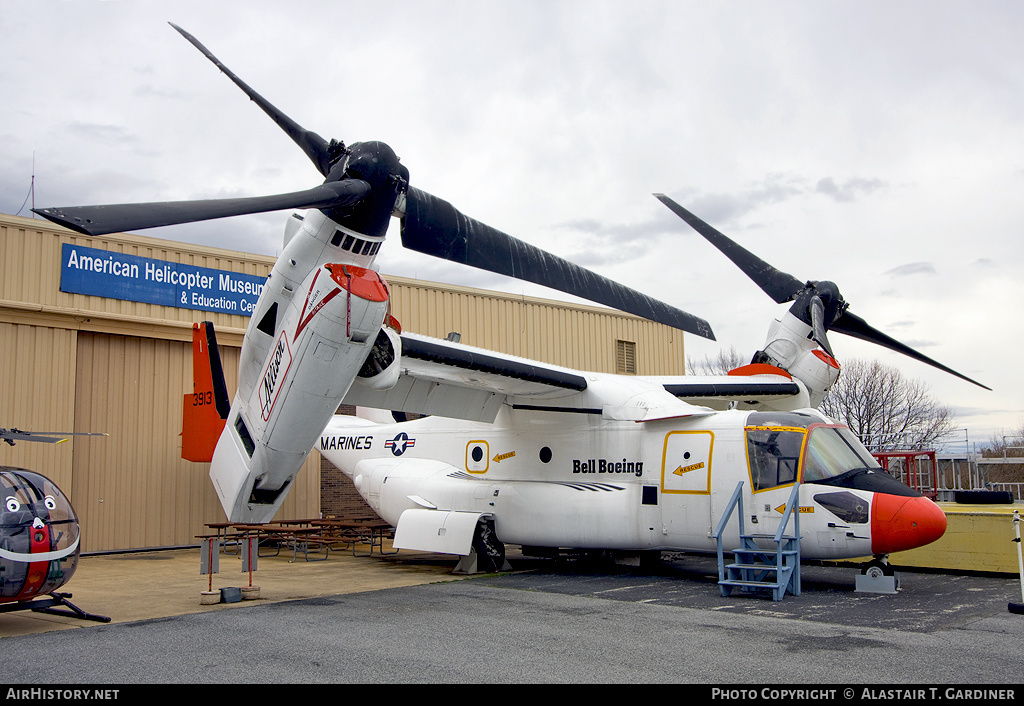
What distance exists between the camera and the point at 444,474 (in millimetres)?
14328

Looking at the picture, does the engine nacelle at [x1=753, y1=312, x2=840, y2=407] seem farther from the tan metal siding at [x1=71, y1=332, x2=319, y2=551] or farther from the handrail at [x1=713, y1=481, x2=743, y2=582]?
the tan metal siding at [x1=71, y1=332, x2=319, y2=551]

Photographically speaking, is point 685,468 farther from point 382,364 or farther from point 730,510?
point 382,364

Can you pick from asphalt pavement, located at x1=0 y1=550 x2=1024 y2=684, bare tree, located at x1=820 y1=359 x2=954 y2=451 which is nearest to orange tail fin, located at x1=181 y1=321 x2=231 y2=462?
asphalt pavement, located at x1=0 y1=550 x2=1024 y2=684

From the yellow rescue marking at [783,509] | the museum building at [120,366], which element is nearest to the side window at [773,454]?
the yellow rescue marking at [783,509]

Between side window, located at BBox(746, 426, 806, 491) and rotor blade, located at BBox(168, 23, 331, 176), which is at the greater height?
rotor blade, located at BBox(168, 23, 331, 176)

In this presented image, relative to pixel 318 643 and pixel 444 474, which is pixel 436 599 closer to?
pixel 318 643

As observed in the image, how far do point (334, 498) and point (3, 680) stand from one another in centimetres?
1351

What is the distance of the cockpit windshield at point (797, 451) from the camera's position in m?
10.6

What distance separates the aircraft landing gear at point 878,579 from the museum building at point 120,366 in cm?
1208

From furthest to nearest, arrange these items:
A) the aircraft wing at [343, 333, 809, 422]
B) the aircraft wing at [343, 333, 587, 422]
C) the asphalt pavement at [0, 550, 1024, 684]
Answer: the aircraft wing at [343, 333, 809, 422] < the aircraft wing at [343, 333, 587, 422] < the asphalt pavement at [0, 550, 1024, 684]

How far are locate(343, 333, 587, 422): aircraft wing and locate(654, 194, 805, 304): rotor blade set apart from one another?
3.80 meters

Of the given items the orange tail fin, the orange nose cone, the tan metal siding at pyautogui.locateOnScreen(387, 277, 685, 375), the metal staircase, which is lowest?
the metal staircase

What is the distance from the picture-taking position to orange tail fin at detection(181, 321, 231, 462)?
12.1 meters

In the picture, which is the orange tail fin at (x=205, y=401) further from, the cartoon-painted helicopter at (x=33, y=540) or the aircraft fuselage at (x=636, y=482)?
the cartoon-painted helicopter at (x=33, y=540)
